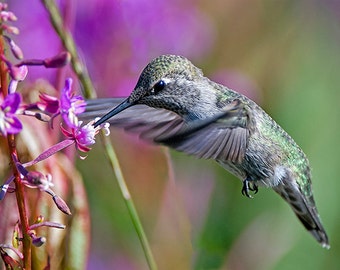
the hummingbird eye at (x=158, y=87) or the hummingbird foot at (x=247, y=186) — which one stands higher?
the hummingbird eye at (x=158, y=87)

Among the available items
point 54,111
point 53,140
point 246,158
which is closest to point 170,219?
point 246,158

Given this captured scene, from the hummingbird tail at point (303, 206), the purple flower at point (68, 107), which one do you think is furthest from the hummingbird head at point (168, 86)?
the hummingbird tail at point (303, 206)

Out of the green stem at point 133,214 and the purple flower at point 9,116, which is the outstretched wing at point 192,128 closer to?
the green stem at point 133,214

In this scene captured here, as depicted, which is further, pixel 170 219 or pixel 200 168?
pixel 200 168

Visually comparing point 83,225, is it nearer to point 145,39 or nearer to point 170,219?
point 170,219

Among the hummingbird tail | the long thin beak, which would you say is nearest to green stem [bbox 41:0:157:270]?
the long thin beak

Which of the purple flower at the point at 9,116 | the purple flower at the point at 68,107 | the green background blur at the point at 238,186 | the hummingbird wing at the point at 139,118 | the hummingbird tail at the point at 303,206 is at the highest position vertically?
the purple flower at the point at 9,116

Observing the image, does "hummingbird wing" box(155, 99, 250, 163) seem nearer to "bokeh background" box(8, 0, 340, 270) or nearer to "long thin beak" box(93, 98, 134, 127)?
"long thin beak" box(93, 98, 134, 127)

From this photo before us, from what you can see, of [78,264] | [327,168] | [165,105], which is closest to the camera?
[78,264]
